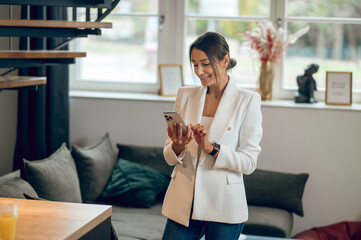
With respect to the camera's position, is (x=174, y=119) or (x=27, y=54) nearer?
(x=174, y=119)

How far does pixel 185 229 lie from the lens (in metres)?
2.32

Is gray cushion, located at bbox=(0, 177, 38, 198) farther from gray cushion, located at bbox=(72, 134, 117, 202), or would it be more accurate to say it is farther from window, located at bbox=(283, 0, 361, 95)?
window, located at bbox=(283, 0, 361, 95)

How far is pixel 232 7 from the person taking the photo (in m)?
4.25

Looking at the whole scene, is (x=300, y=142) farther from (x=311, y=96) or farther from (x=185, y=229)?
(x=185, y=229)

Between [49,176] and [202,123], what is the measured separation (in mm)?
1134

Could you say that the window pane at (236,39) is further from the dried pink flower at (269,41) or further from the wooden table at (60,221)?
the wooden table at (60,221)

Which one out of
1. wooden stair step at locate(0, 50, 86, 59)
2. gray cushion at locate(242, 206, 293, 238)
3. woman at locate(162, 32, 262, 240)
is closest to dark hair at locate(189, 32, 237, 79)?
woman at locate(162, 32, 262, 240)

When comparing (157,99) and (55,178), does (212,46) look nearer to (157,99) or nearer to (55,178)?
(55,178)

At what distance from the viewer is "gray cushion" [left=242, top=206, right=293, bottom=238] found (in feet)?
11.4

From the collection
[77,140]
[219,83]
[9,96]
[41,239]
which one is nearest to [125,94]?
[77,140]

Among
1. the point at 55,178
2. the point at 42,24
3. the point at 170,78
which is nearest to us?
the point at 42,24

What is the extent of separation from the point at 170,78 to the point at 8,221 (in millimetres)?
2590

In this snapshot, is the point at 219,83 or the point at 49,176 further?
the point at 49,176

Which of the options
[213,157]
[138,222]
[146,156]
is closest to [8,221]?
[213,157]
